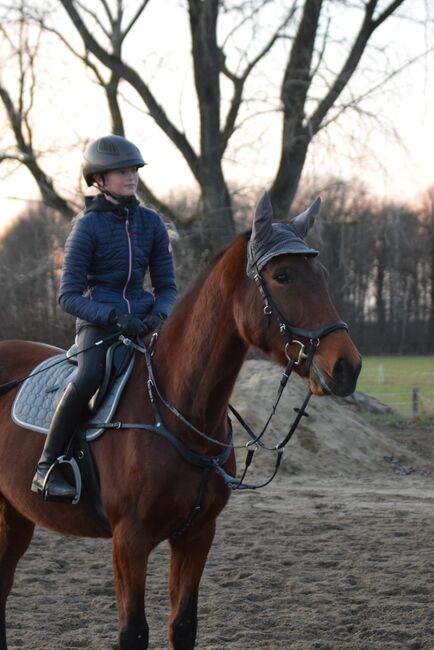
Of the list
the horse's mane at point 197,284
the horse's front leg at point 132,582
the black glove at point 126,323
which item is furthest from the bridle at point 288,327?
the horse's front leg at point 132,582

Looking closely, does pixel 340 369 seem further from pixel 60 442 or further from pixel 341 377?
pixel 60 442

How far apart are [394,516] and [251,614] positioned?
12.1 ft

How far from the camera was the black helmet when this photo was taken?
4.19 meters

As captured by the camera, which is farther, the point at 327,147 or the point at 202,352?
the point at 327,147

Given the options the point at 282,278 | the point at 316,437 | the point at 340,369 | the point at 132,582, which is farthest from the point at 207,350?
the point at 316,437

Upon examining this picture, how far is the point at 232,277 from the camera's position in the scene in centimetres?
374

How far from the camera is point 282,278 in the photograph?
3.46 m

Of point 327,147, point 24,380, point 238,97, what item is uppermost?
point 238,97

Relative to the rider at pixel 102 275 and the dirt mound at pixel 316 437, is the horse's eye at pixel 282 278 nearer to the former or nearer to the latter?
the rider at pixel 102 275

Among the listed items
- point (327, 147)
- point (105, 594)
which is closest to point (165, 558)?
point (105, 594)

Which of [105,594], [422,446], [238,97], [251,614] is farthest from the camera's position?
[238,97]

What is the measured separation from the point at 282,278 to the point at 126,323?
0.93 m

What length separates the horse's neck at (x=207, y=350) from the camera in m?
3.78

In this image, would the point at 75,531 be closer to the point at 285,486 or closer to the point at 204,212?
the point at 285,486
